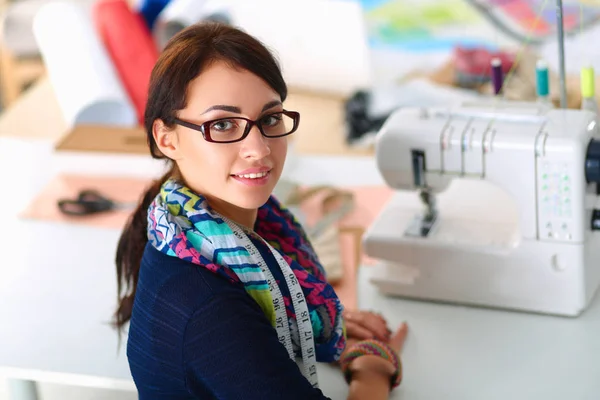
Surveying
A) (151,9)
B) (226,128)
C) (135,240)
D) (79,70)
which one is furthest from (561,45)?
(151,9)

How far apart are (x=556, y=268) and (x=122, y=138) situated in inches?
55.1

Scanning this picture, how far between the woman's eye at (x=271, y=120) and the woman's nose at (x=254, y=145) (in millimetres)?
33

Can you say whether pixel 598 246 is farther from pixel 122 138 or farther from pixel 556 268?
pixel 122 138

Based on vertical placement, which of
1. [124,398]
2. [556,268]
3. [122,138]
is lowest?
[124,398]

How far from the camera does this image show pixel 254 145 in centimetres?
158

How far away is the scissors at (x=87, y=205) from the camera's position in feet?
8.37

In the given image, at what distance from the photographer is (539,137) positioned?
1.87 m

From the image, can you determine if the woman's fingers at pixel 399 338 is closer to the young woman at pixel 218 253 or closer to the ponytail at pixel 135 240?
the young woman at pixel 218 253

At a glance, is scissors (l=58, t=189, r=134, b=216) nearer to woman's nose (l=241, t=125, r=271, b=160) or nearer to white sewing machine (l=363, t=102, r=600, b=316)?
white sewing machine (l=363, t=102, r=600, b=316)

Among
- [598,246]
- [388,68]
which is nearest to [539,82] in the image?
[598,246]

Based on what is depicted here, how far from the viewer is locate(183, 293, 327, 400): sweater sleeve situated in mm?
1461

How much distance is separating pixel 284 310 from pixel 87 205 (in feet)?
3.45

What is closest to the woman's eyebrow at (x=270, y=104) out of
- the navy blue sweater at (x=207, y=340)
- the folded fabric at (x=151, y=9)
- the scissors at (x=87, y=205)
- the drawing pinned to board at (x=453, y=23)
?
the navy blue sweater at (x=207, y=340)

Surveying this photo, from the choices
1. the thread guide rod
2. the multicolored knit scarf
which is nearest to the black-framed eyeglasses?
the multicolored knit scarf
